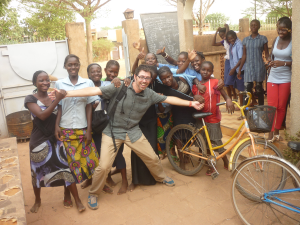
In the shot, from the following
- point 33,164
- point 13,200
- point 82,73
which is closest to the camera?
point 13,200

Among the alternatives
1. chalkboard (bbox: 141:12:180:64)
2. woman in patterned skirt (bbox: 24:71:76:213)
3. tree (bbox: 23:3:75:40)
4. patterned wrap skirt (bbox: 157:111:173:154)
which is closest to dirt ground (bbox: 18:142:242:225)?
woman in patterned skirt (bbox: 24:71:76:213)

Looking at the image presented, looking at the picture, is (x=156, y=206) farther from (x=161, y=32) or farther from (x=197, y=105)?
(x=161, y=32)

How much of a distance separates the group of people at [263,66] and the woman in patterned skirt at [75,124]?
2688 millimetres

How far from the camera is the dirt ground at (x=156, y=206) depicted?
324 centimetres

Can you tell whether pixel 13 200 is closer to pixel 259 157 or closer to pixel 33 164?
pixel 33 164

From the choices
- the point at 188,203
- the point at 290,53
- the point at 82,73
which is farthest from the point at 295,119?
the point at 82,73

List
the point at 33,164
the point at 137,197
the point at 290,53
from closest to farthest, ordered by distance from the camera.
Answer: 1. the point at 33,164
2. the point at 137,197
3. the point at 290,53

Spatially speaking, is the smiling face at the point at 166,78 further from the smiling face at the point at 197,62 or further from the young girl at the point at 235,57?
the young girl at the point at 235,57

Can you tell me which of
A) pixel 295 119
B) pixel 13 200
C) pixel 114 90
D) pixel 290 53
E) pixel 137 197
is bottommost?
pixel 137 197

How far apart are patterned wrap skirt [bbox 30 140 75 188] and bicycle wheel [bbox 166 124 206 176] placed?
161 centimetres

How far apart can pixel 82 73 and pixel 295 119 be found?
223 inches

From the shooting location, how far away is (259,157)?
8.95 feet

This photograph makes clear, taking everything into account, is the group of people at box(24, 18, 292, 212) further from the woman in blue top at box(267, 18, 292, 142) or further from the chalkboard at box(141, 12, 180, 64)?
the chalkboard at box(141, 12, 180, 64)

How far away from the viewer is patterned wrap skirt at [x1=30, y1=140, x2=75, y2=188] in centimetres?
336
